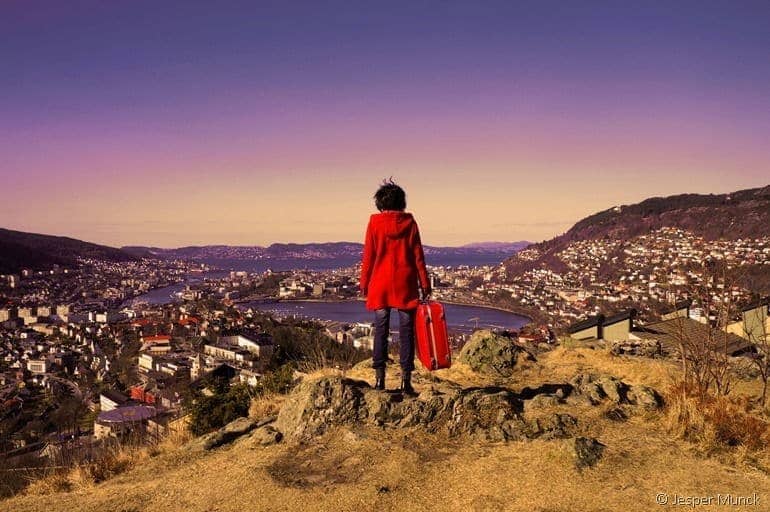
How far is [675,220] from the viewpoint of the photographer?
10831 cm

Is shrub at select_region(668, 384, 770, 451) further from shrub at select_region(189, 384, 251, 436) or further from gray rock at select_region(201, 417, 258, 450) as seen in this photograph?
shrub at select_region(189, 384, 251, 436)

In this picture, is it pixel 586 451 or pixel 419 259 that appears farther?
pixel 419 259

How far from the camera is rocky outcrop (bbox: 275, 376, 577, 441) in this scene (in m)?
4.50

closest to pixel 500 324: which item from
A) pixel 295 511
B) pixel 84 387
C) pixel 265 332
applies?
pixel 265 332

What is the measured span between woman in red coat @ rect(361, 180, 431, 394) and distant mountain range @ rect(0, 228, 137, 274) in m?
139

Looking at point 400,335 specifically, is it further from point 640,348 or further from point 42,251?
point 42,251

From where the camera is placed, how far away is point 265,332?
185 feet

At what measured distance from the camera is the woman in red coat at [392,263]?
476cm

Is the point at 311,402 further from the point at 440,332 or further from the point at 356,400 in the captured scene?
the point at 440,332

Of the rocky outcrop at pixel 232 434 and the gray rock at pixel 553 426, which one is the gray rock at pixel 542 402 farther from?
the rocky outcrop at pixel 232 434

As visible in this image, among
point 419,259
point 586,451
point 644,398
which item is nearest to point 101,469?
point 419,259

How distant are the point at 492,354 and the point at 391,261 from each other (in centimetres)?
347

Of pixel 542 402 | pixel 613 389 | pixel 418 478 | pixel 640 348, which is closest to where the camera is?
pixel 418 478

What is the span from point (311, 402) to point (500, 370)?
11.5 ft
